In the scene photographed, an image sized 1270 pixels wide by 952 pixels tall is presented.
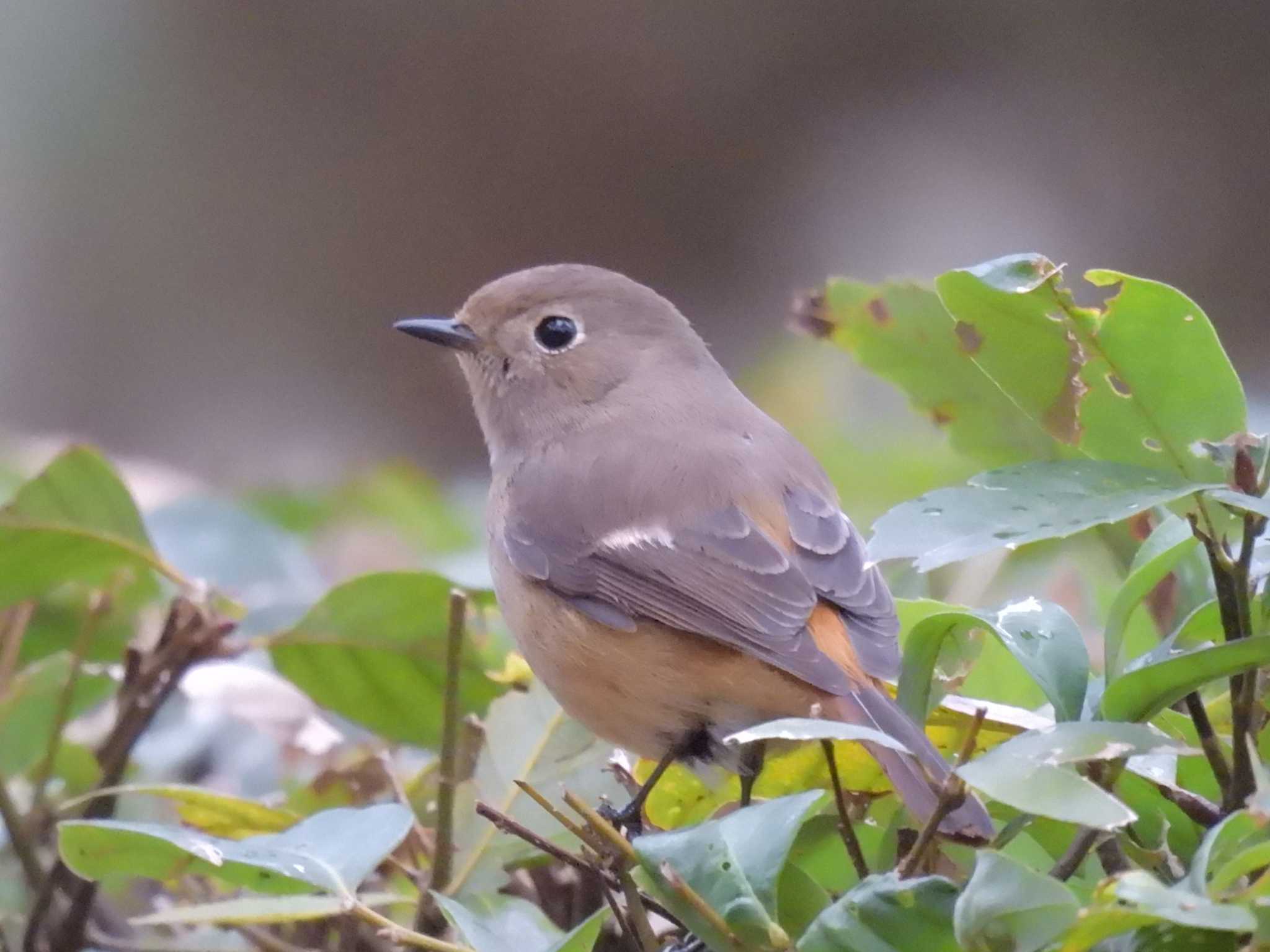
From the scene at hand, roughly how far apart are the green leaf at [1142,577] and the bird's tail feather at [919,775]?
128mm

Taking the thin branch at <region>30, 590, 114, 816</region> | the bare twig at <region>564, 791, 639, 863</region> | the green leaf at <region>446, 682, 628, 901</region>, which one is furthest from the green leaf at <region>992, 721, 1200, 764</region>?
the thin branch at <region>30, 590, 114, 816</region>

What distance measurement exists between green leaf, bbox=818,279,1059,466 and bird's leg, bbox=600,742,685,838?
1.33 feet

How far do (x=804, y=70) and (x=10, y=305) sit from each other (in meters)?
3.93

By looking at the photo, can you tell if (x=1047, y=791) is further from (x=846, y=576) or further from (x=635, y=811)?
(x=846, y=576)

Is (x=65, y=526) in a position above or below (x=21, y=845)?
above

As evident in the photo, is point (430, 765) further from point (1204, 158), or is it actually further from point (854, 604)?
point (1204, 158)

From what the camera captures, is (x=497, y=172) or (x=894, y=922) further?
(x=497, y=172)

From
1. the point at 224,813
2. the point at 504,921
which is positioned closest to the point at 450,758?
the point at 504,921

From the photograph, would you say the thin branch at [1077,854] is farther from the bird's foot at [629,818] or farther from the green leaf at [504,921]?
the bird's foot at [629,818]

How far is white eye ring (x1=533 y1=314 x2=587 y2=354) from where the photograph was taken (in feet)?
7.23

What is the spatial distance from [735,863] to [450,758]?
1.42ft

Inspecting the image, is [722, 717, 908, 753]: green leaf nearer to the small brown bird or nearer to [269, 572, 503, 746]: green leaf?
the small brown bird

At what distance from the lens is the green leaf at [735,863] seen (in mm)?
811

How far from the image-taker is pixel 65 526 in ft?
5.33
